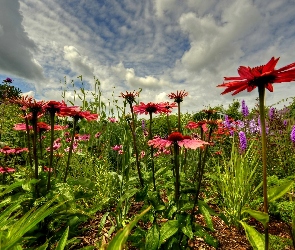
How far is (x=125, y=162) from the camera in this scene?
201 centimetres

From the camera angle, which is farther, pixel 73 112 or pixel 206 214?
pixel 73 112

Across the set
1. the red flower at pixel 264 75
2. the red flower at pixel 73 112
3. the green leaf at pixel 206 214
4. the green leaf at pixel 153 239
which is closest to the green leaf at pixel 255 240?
the green leaf at pixel 206 214

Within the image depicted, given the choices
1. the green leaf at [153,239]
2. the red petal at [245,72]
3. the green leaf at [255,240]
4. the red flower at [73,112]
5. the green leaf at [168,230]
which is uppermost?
the red petal at [245,72]

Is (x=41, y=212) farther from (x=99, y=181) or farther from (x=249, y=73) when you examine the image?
(x=99, y=181)

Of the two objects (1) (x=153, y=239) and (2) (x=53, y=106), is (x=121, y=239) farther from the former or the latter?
(2) (x=53, y=106)

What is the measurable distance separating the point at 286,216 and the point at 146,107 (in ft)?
5.70

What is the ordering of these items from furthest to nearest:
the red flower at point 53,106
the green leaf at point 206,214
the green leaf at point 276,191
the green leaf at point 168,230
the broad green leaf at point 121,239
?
the red flower at point 53,106 → the green leaf at point 206,214 → the green leaf at point 168,230 → the green leaf at point 276,191 → the broad green leaf at point 121,239

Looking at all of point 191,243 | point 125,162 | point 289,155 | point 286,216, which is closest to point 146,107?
point 125,162

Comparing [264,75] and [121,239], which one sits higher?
[264,75]

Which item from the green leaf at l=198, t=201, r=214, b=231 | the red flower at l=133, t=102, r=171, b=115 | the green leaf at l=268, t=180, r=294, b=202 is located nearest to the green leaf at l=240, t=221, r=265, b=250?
the green leaf at l=268, t=180, r=294, b=202

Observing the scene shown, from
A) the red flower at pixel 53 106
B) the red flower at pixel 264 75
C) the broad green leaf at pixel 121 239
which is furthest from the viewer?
the red flower at pixel 53 106

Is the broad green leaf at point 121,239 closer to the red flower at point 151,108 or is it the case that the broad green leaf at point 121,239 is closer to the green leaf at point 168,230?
the green leaf at point 168,230

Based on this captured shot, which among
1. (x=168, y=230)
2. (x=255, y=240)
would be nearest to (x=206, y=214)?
(x=168, y=230)

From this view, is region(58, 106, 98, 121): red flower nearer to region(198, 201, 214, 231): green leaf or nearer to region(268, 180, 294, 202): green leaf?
region(198, 201, 214, 231): green leaf
